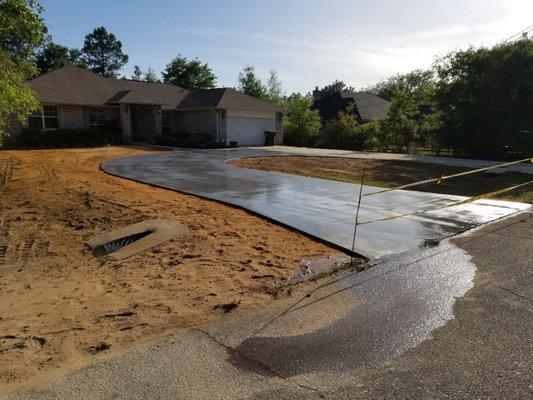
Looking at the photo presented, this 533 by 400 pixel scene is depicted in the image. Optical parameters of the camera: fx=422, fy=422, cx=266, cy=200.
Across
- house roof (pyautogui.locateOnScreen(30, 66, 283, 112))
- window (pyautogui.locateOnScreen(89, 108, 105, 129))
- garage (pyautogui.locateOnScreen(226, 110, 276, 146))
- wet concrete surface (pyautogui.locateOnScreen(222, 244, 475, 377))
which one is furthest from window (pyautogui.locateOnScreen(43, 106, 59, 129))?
wet concrete surface (pyautogui.locateOnScreen(222, 244, 475, 377))

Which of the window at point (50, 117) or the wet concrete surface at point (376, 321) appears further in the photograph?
the window at point (50, 117)

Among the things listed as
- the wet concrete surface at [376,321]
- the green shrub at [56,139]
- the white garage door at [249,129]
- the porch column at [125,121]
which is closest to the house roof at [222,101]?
the white garage door at [249,129]

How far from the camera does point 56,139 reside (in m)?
24.5

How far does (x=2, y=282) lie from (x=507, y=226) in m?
8.46

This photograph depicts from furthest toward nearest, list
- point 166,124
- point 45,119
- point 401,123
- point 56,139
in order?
point 166,124 → point 401,123 → point 45,119 → point 56,139

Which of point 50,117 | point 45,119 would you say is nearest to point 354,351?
point 45,119

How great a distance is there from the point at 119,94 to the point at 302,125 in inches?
537

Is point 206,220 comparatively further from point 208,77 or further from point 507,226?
point 208,77

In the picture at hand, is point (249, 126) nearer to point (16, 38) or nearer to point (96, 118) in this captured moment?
point (96, 118)

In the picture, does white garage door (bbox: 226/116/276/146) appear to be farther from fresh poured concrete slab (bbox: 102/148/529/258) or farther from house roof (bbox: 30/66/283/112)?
fresh poured concrete slab (bbox: 102/148/529/258)

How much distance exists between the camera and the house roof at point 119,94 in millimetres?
25791

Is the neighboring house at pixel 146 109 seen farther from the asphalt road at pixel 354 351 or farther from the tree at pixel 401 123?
the asphalt road at pixel 354 351

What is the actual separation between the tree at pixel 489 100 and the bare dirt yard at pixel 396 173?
4906 mm

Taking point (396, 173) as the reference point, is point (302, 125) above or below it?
above
